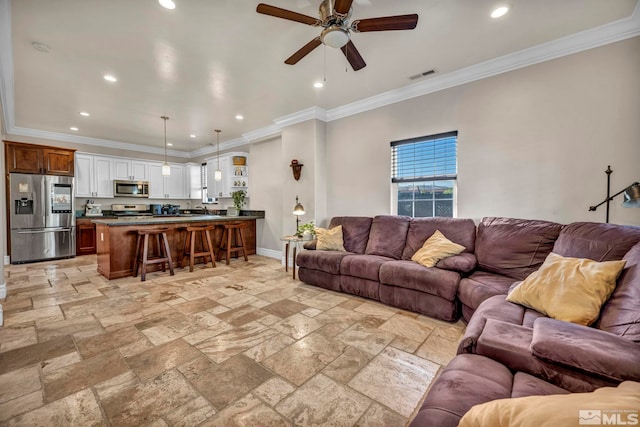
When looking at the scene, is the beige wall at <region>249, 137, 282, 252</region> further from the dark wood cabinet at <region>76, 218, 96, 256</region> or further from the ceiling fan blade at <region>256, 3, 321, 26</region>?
the ceiling fan blade at <region>256, 3, 321, 26</region>

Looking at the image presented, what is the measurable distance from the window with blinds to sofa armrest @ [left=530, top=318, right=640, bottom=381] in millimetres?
2567

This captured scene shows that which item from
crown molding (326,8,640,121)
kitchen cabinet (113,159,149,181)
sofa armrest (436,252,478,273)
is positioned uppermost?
crown molding (326,8,640,121)

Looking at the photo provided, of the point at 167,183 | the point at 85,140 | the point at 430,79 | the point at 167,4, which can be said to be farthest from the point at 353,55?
the point at 85,140

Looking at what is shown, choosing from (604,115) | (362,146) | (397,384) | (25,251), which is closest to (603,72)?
(604,115)

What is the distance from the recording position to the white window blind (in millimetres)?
3631

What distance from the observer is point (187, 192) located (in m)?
7.85

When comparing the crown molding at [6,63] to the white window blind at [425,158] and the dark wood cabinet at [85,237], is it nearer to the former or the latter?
the dark wood cabinet at [85,237]

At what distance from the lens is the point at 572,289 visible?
5.59ft

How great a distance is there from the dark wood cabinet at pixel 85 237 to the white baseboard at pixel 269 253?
371 centimetres

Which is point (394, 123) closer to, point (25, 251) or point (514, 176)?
point (514, 176)

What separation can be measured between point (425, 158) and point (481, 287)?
2.06 m

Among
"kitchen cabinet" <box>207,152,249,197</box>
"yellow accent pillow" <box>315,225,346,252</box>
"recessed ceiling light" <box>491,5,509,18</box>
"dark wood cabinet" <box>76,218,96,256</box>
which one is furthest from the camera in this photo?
"kitchen cabinet" <box>207,152,249,197</box>

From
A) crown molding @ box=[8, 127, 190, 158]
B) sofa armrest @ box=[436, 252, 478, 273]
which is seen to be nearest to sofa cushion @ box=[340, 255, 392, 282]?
sofa armrest @ box=[436, 252, 478, 273]

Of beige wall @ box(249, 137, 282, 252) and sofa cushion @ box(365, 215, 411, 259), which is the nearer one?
sofa cushion @ box(365, 215, 411, 259)
